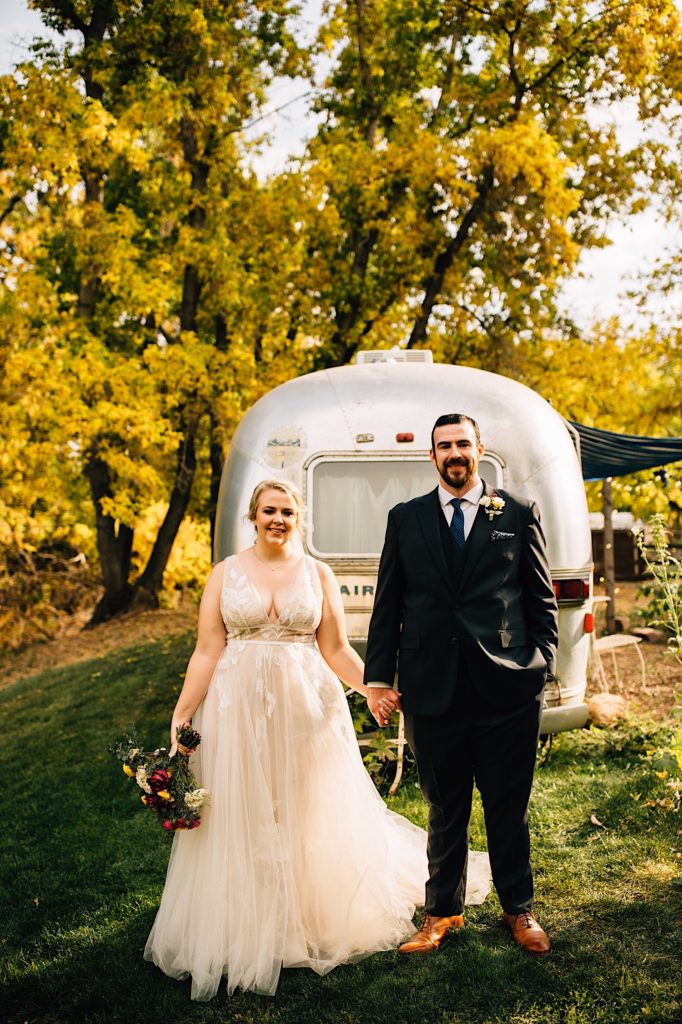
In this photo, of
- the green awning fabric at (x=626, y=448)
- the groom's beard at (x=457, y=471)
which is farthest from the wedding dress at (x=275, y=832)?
the green awning fabric at (x=626, y=448)

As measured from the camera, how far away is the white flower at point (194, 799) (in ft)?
12.2

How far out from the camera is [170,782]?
376 cm

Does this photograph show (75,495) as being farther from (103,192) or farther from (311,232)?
(311,232)

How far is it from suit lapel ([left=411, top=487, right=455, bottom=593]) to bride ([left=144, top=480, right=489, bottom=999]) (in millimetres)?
547

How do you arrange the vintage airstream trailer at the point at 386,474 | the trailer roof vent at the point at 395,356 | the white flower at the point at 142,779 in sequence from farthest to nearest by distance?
1. the trailer roof vent at the point at 395,356
2. the vintage airstream trailer at the point at 386,474
3. the white flower at the point at 142,779

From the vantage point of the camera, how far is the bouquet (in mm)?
3711

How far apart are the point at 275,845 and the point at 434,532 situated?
54.4 inches

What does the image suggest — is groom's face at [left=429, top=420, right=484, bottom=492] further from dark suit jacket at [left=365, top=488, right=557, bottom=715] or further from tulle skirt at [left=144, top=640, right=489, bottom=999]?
Result: tulle skirt at [left=144, top=640, right=489, bottom=999]

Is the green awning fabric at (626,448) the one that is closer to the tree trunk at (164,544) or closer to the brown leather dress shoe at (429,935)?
the brown leather dress shoe at (429,935)

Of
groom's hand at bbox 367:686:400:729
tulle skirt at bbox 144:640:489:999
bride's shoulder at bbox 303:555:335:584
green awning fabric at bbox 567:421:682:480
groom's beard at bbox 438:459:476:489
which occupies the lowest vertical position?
tulle skirt at bbox 144:640:489:999

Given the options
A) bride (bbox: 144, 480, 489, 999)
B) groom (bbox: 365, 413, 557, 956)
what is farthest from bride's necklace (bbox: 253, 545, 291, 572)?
groom (bbox: 365, 413, 557, 956)

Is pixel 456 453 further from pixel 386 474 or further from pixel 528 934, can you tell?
pixel 386 474

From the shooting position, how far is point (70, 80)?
38.8 ft

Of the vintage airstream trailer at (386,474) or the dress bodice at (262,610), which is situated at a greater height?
the vintage airstream trailer at (386,474)
